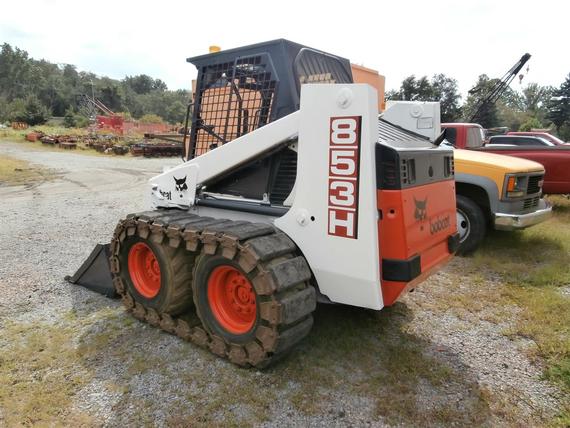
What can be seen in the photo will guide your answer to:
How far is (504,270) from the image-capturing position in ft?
17.4

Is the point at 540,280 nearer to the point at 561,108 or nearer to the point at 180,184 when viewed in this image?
the point at 180,184

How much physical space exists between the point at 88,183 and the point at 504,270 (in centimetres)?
1191

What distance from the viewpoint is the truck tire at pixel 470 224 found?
5.84 metres

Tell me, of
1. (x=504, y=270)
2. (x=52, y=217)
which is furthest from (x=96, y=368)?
(x=52, y=217)

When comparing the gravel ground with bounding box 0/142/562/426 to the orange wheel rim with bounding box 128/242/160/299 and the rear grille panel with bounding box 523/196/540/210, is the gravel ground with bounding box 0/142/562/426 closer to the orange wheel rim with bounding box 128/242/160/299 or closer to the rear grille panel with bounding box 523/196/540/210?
the orange wheel rim with bounding box 128/242/160/299

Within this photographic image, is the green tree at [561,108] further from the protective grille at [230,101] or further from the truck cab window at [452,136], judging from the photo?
the protective grille at [230,101]

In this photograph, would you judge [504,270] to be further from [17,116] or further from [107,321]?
[17,116]

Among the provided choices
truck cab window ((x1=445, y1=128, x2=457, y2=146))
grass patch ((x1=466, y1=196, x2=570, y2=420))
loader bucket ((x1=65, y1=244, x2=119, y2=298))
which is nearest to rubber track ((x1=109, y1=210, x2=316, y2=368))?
loader bucket ((x1=65, y1=244, x2=119, y2=298))

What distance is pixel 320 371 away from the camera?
305 centimetres

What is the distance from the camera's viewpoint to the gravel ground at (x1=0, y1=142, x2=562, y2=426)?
2.63 metres

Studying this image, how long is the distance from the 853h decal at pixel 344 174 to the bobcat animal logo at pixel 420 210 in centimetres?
49

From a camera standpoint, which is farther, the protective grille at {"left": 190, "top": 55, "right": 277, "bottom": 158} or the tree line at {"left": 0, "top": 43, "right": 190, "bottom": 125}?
the tree line at {"left": 0, "top": 43, "right": 190, "bottom": 125}

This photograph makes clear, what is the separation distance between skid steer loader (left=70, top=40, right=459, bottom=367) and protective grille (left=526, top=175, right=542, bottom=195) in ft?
9.53

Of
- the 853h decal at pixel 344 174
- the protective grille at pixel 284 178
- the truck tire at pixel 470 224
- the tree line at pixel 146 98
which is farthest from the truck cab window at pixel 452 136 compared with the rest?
the tree line at pixel 146 98
